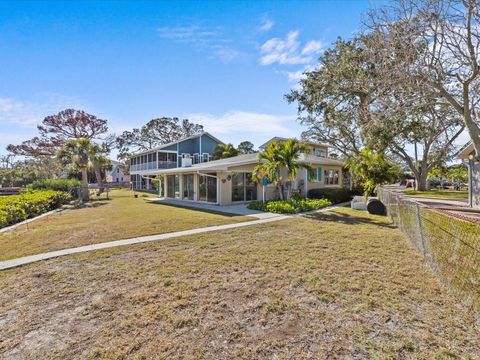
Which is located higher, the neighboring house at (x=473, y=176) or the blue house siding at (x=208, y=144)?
the blue house siding at (x=208, y=144)

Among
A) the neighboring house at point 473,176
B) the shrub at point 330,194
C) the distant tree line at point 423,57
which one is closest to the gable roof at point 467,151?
the neighboring house at point 473,176

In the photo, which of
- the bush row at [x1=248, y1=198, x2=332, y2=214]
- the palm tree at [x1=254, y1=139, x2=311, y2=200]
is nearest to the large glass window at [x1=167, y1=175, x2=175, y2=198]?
the bush row at [x1=248, y1=198, x2=332, y2=214]

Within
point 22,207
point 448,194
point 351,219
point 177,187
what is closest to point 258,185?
point 177,187

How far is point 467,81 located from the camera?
361 inches

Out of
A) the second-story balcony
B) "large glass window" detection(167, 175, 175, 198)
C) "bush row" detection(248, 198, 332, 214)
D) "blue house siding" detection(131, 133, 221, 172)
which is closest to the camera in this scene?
"bush row" detection(248, 198, 332, 214)

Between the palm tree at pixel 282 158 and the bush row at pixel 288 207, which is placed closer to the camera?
the bush row at pixel 288 207

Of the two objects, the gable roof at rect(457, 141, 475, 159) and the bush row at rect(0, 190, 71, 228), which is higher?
the gable roof at rect(457, 141, 475, 159)

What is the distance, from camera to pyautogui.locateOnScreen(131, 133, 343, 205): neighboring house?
16609 millimetres

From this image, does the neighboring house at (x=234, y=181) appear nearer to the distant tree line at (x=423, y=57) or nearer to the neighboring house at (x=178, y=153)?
the distant tree line at (x=423, y=57)

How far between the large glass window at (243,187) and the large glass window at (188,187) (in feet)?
13.9

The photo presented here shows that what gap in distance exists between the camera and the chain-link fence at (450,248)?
422 centimetres

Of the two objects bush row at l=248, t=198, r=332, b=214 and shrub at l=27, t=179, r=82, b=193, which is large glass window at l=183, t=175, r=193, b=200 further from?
shrub at l=27, t=179, r=82, b=193

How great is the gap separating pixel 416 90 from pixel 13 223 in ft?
57.5

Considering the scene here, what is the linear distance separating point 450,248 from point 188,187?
1674 cm
